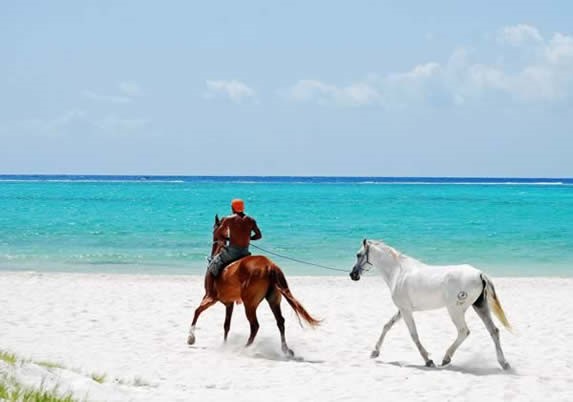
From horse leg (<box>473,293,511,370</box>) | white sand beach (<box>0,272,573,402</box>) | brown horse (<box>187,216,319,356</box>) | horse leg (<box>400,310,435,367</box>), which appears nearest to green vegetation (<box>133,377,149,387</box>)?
white sand beach (<box>0,272,573,402</box>)

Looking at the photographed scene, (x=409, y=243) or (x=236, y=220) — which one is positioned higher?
(x=236, y=220)

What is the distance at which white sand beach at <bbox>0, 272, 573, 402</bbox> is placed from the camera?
784 centimetres

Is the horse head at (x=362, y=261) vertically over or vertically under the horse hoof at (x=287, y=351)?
over

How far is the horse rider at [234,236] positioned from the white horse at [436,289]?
1513mm

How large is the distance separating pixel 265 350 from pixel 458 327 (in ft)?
8.42

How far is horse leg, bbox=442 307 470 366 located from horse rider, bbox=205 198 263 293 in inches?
108

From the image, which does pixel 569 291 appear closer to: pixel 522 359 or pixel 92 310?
pixel 522 359

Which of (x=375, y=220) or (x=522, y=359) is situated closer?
(x=522, y=359)

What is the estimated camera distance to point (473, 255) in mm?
27953

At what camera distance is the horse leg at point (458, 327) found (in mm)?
9180

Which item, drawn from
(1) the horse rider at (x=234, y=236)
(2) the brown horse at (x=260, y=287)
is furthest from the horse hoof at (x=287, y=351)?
(1) the horse rider at (x=234, y=236)

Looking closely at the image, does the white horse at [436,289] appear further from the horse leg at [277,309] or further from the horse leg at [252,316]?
the horse leg at [252,316]

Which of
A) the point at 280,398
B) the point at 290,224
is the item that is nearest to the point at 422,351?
the point at 280,398

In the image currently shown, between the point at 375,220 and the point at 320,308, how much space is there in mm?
34327
